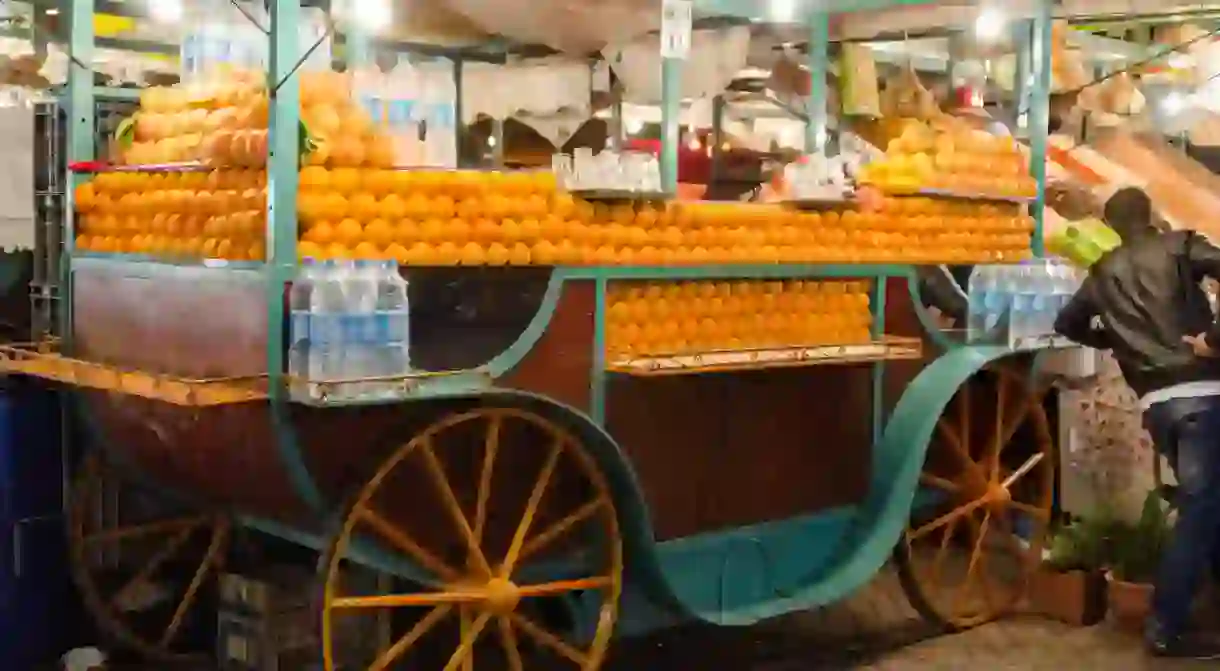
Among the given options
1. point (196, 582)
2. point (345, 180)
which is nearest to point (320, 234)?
point (345, 180)

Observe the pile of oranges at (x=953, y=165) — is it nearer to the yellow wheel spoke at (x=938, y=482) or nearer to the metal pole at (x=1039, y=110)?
the metal pole at (x=1039, y=110)

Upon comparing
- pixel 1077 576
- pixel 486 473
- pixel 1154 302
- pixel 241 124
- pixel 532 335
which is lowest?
pixel 1077 576

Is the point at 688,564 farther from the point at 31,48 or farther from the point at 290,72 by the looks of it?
the point at 31,48

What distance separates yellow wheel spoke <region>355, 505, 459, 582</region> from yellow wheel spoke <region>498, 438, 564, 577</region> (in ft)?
0.49

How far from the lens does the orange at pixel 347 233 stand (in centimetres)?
338

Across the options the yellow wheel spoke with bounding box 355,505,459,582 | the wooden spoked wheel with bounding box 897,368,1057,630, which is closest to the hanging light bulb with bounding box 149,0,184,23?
the yellow wheel spoke with bounding box 355,505,459,582

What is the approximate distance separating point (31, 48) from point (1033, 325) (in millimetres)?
4845

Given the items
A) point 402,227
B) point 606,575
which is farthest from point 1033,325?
point 402,227

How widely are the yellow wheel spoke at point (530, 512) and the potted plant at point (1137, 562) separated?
271cm

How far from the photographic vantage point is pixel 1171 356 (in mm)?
4875

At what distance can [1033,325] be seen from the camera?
532cm

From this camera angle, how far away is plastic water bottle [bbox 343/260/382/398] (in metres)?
3.29

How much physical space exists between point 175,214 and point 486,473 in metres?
1.21

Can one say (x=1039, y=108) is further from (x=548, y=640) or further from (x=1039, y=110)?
(x=548, y=640)
